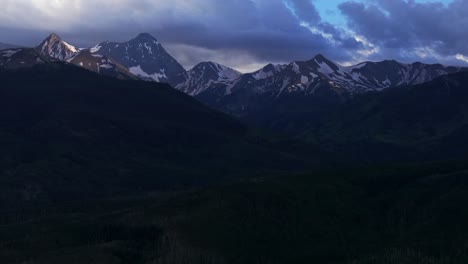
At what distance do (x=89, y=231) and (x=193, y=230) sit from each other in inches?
1051

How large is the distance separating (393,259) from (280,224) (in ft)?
148

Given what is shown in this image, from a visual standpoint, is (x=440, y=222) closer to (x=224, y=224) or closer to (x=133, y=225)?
(x=224, y=224)

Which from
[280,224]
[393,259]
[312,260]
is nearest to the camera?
[393,259]

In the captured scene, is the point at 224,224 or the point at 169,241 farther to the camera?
the point at 224,224

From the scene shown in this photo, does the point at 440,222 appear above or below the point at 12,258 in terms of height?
above

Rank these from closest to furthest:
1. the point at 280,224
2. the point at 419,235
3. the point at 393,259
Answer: the point at 393,259 → the point at 419,235 → the point at 280,224

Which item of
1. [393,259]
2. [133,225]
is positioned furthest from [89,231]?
[393,259]

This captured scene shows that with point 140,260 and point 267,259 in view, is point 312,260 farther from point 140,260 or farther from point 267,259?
point 140,260

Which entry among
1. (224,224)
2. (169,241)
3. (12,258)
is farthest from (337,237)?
(12,258)

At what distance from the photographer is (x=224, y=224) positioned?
192500 millimetres

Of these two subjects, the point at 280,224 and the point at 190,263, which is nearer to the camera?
the point at 190,263

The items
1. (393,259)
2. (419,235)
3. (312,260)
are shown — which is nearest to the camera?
(393,259)

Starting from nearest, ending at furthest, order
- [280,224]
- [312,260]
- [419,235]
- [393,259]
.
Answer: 1. [393,259]
2. [312,260]
3. [419,235]
4. [280,224]

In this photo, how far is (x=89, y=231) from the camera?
192875 millimetres
